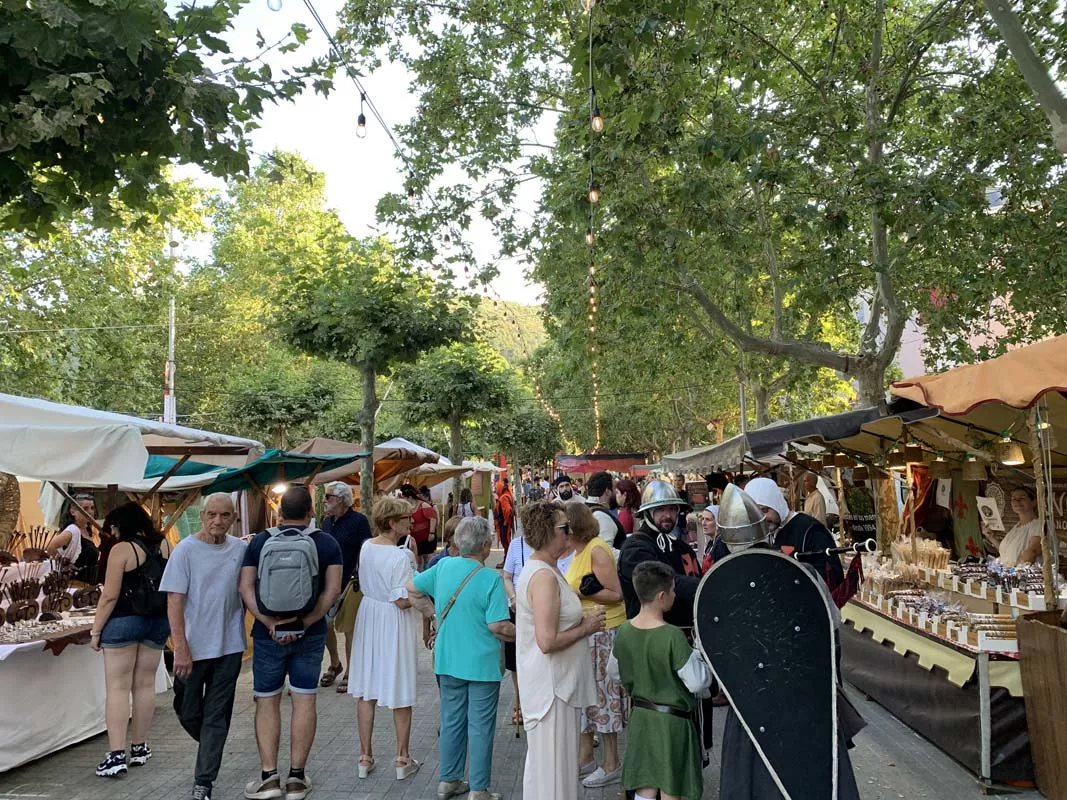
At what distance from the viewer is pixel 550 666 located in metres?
4.25

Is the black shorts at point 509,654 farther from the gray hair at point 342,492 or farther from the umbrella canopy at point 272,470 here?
the umbrella canopy at point 272,470

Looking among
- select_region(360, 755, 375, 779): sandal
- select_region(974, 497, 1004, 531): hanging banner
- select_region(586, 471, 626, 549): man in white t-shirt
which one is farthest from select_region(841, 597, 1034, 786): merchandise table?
select_region(974, 497, 1004, 531): hanging banner

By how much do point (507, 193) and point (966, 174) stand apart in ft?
25.2

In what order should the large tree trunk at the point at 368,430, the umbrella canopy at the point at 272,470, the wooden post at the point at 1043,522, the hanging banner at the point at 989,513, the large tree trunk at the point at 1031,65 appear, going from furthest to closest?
the large tree trunk at the point at 368,430 < the hanging banner at the point at 989,513 < the umbrella canopy at the point at 272,470 < the wooden post at the point at 1043,522 < the large tree trunk at the point at 1031,65

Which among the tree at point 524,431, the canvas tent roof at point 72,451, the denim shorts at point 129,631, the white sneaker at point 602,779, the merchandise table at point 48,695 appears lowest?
the white sneaker at point 602,779

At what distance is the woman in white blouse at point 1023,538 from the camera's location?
24.4 ft

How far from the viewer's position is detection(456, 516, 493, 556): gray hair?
4.84 metres

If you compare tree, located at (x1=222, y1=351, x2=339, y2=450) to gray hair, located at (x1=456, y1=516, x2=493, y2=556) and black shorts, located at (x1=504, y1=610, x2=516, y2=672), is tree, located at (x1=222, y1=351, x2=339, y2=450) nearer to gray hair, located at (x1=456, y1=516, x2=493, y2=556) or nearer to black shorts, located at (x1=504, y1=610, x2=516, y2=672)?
black shorts, located at (x1=504, y1=610, x2=516, y2=672)

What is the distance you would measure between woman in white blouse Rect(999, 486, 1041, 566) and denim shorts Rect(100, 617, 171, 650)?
22.1 ft

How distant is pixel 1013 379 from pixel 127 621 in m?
5.49

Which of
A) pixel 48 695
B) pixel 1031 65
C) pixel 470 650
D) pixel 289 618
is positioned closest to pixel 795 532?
pixel 470 650

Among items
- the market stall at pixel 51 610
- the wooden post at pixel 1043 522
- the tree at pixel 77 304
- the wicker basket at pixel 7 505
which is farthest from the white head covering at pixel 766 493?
the tree at pixel 77 304

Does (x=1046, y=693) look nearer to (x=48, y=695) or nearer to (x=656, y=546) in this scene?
(x=656, y=546)

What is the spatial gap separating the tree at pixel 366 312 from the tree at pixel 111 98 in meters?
7.84
